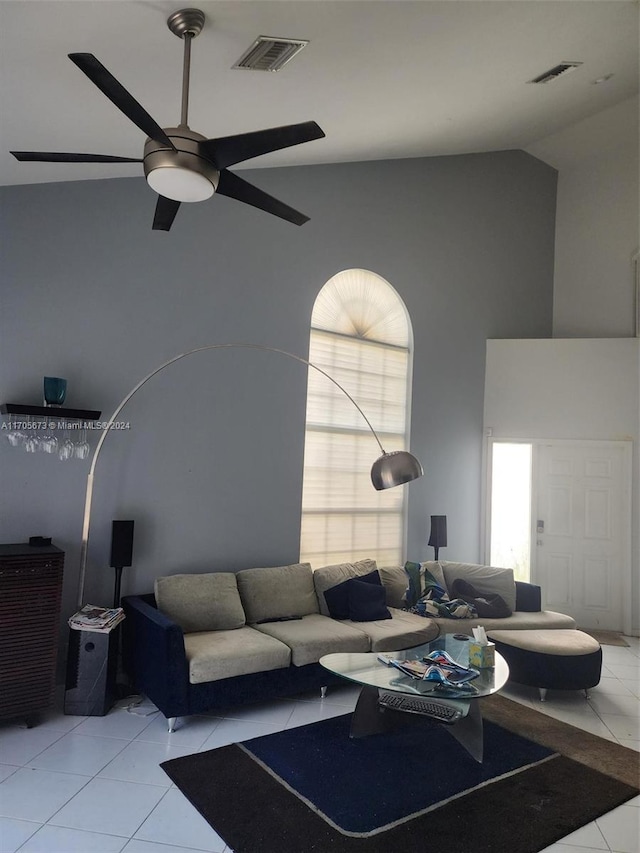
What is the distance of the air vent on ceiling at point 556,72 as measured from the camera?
4441 millimetres

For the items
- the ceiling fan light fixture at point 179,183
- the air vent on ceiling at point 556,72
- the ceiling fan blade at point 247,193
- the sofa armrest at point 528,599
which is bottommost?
the sofa armrest at point 528,599

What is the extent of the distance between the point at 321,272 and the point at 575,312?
10.9ft

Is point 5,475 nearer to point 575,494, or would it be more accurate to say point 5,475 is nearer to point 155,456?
point 155,456

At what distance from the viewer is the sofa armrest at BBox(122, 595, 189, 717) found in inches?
139

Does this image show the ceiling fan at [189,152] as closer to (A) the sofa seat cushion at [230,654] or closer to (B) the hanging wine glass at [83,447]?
(B) the hanging wine glass at [83,447]

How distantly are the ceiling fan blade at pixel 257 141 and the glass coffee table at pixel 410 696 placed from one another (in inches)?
105

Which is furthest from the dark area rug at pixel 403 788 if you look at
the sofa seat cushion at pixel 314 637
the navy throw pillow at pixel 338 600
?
the navy throw pillow at pixel 338 600

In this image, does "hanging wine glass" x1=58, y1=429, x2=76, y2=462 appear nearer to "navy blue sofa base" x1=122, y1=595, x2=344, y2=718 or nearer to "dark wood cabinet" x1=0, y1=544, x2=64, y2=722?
"dark wood cabinet" x1=0, y1=544, x2=64, y2=722

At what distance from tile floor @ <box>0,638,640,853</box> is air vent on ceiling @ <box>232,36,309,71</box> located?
358 cm

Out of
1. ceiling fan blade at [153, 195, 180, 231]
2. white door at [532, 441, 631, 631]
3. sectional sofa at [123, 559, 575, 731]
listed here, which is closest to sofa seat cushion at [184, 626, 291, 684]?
sectional sofa at [123, 559, 575, 731]

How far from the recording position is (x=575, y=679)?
4.30 metres

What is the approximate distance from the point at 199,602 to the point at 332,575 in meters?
1.18

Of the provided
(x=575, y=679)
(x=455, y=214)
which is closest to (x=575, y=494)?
(x=575, y=679)

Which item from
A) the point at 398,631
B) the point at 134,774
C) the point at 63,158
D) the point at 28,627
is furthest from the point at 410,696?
the point at 63,158
